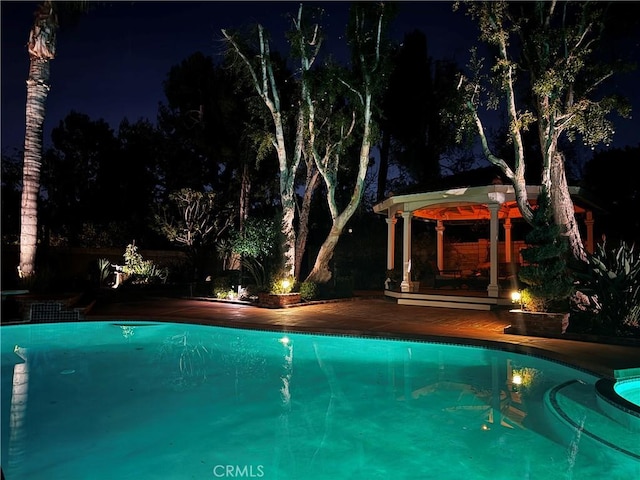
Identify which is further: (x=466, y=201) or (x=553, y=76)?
(x=466, y=201)

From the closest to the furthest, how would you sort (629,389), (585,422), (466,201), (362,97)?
(585,422) → (629,389) → (466,201) → (362,97)

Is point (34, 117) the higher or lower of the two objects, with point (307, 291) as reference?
higher

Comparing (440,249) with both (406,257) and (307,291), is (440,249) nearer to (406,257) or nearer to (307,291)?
(406,257)

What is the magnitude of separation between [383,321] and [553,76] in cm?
677

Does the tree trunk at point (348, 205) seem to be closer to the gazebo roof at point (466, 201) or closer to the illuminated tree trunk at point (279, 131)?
the gazebo roof at point (466, 201)

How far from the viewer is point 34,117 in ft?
44.4

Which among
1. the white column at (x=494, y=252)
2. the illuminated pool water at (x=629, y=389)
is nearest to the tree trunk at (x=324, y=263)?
the white column at (x=494, y=252)

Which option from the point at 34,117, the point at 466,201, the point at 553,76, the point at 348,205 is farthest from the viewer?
the point at 348,205

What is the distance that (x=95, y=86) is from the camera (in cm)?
1905

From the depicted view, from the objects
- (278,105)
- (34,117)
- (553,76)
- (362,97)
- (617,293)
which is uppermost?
(362,97)

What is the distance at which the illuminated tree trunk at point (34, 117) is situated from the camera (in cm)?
1321

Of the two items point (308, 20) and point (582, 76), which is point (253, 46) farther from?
point (582, 76)

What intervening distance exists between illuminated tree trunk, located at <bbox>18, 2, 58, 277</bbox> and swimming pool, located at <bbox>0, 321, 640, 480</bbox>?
18.6 ft

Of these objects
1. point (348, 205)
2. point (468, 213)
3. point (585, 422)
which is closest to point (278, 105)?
point (348, 205)
